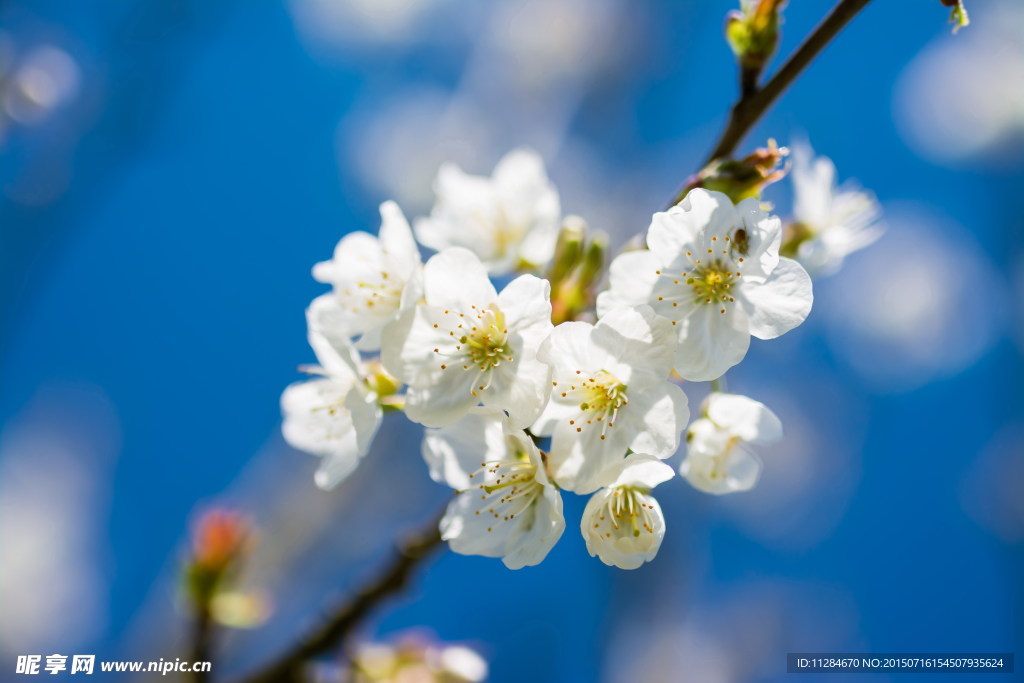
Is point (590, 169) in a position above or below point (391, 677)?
above

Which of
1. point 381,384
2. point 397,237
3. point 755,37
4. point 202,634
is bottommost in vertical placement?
point 202,634

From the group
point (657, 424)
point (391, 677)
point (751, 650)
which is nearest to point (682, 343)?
point (657, 424)

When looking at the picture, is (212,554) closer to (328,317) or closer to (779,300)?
(328,317)

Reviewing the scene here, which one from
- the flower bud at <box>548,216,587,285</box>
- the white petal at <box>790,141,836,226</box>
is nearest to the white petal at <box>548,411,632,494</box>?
the flower bud at <box>548,216,587,285</box>

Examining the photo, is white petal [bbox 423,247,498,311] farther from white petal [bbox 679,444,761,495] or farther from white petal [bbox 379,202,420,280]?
white petal [bbox 679,444,761,495]

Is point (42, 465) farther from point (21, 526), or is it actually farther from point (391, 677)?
point (391, 677)

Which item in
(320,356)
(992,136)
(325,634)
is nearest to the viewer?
(320,356)

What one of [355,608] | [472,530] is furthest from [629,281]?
[355,608]
